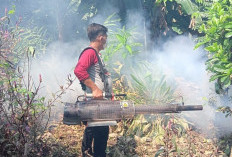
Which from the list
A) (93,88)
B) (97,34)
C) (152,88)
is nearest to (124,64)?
(152,88)

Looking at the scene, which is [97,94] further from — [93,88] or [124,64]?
[124,64]

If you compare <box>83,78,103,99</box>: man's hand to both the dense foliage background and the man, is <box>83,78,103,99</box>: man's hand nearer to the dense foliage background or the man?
the man

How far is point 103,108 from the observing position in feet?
10.4

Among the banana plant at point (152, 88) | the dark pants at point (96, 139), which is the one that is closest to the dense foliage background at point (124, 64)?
the banana plant at point (152, 88)

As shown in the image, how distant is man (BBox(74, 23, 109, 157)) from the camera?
11.0ft

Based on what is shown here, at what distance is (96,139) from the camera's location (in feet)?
11.6

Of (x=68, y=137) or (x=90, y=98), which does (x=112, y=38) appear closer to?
(x=68, y=137)

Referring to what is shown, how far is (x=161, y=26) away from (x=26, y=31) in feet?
16.5

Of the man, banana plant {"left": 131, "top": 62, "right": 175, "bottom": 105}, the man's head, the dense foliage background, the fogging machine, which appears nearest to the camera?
the dense foliage background

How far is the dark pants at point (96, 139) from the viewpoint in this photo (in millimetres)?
3445

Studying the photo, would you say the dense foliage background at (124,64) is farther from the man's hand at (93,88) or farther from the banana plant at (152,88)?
the man's hand at (93,88)

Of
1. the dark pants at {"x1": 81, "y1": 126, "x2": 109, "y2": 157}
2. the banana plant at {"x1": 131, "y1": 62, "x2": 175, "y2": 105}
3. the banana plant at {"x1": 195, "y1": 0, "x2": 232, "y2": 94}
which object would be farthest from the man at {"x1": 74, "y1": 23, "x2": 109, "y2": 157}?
the banana plant at {"x1": 131, "y1": 62, "x2": 175, "y2": 105}

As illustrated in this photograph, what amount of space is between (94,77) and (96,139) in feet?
2.81

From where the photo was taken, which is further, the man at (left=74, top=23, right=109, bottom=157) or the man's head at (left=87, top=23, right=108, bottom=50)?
the man's head at (left=87, top=23, right=108, bottom=50)
